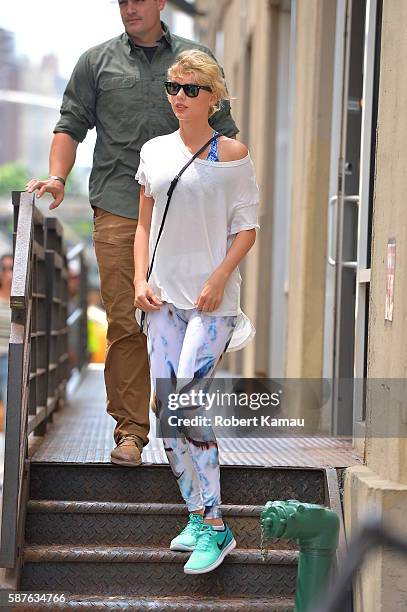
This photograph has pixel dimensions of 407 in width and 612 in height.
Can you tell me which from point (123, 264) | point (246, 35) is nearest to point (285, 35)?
point (246, 35)

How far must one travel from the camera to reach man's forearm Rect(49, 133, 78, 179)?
5.33 metres

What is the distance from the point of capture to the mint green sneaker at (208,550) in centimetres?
451

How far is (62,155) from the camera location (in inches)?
211

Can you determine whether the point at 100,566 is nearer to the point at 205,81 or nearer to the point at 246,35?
the point at 205,81

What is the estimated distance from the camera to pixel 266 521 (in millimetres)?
4148

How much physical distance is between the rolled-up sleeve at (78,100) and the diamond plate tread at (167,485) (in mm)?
1493

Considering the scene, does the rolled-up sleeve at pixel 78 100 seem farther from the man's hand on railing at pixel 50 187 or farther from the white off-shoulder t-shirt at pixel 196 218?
the white off-shoulder t-shirt at pixel 196 218

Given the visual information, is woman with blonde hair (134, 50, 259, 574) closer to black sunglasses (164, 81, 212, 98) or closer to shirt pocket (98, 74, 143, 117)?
black sunglasses (164, 81, 212, 98)

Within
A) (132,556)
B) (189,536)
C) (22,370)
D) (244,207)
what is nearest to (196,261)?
(244,207)

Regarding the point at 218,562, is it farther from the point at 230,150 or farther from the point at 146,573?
the point at 230,150

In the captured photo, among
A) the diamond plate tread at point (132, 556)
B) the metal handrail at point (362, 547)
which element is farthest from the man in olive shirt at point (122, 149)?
the metal handrail at point (362, 547)

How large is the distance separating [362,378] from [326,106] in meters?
2.06

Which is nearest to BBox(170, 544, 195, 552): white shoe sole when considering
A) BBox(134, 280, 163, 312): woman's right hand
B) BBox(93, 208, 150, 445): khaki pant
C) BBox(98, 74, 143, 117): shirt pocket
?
BBox(93, 208, 150, 445): khaki pant

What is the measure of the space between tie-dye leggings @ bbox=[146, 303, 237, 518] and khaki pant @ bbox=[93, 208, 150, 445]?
2.32 ft
